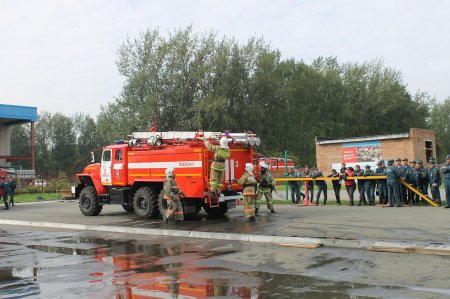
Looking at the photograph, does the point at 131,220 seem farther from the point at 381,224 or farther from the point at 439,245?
the point at 439,245

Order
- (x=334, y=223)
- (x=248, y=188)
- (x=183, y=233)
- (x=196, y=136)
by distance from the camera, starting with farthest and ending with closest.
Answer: (x=196, y=136) → (x=248, y=188) → (x=334, y=223) → (x=183, y=233)

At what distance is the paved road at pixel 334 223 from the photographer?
415 inches

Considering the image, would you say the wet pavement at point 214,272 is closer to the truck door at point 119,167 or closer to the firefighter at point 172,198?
the firefighter at point 172,198

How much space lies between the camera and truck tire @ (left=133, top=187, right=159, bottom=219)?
51.0 ft

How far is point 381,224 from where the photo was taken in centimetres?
1222

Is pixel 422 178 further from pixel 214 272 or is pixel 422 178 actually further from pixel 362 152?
pixel 362 152

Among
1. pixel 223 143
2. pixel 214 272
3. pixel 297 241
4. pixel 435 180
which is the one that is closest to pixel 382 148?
pixel 435 180

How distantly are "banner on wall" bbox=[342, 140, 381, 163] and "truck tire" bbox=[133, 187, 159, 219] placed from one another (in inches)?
797

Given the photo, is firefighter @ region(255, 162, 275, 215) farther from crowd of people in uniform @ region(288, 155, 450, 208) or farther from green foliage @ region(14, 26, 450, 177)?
green foliage @ region(14, 26, 450, 177)

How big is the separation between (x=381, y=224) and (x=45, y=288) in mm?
8327

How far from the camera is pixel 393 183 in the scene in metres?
17.2

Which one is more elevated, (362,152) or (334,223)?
(362,152)

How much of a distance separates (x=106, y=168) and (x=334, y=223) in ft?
28.1

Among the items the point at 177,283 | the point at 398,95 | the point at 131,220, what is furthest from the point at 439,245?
the point at 398,95
